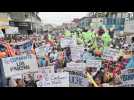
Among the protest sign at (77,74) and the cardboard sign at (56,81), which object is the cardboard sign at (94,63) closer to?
the protest sign at (77,74)

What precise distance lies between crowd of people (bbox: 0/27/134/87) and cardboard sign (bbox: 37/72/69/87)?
9 cm

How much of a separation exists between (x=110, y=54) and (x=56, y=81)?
98 centimetres

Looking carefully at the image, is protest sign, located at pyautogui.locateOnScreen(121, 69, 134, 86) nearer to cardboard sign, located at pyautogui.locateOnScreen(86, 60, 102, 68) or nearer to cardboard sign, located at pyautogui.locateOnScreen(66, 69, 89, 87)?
cardboard sign, located at pyautogui.locateOnScreen(86, 60, 102, 68)

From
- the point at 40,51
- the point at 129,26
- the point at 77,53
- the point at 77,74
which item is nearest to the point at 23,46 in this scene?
the point at 40,51

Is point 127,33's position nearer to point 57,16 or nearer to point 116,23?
point 116,23

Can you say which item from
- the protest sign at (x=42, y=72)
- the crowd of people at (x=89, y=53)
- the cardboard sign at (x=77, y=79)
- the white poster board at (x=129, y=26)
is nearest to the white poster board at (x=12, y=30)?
the crowd of people at (x=89, y=53)

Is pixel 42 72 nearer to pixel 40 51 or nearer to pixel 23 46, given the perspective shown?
pixel 40 51

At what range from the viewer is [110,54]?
5625 mm

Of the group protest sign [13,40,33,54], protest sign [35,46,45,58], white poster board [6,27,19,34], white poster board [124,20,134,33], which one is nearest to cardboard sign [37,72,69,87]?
protest sign [35,46,45,58]

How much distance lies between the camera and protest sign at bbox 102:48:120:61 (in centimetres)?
562

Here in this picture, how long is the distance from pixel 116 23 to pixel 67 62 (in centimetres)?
100
